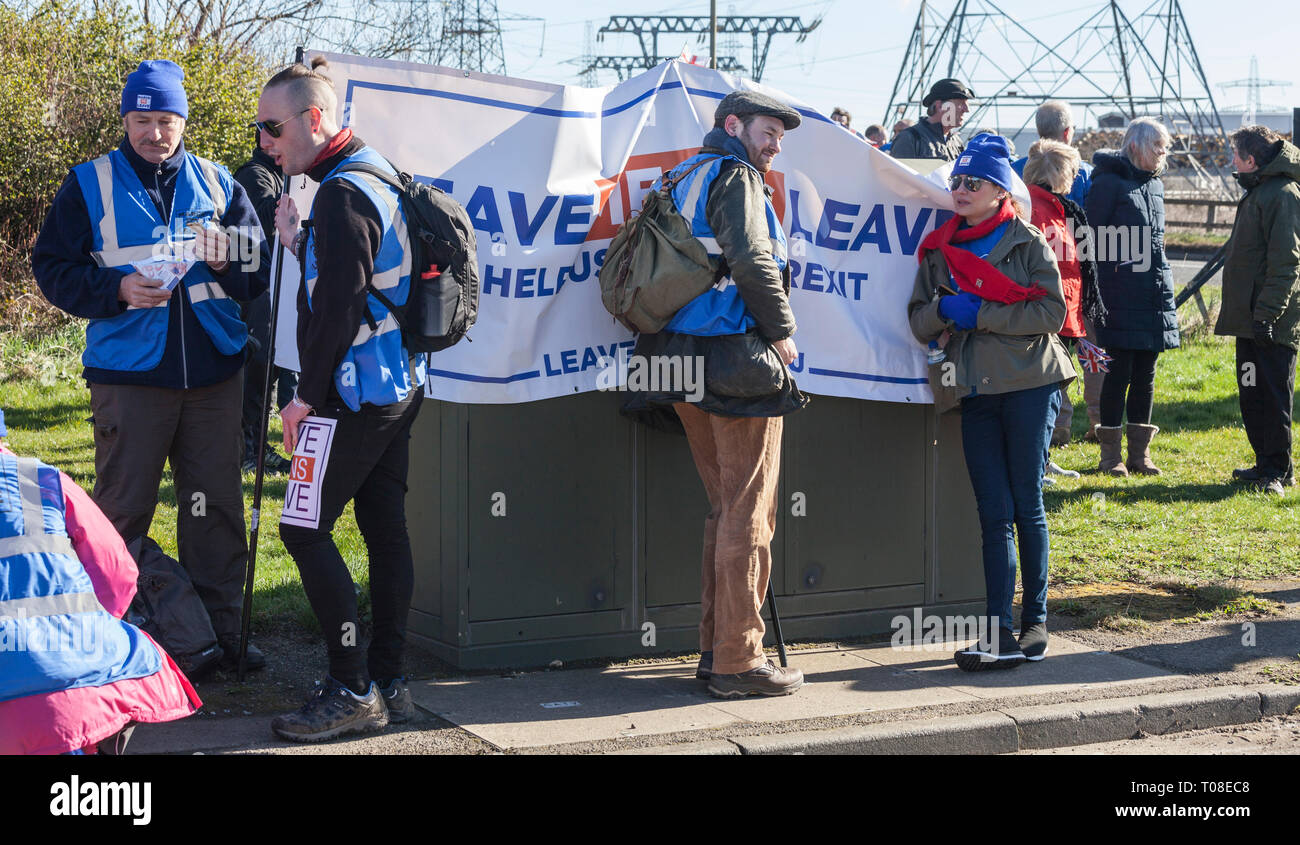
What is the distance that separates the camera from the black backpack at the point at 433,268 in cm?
438

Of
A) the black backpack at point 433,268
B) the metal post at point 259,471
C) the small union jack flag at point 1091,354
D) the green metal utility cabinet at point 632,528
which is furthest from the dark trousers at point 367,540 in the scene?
the small union jack flag at point 1091,354

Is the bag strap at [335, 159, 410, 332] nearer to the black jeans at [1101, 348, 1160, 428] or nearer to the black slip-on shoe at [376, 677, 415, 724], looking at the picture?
the black slip-on shoe at [376, 677, 415, 724]

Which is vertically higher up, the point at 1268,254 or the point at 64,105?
the point at 64,105

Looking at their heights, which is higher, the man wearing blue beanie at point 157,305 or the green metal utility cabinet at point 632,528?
the man wearing blue beanie at point 157,305

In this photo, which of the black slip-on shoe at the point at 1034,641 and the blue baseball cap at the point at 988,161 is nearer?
the blue baseball cap at the point at 988,161

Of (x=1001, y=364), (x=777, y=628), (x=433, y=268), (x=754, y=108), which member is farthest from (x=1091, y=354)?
(x=433, y=268)

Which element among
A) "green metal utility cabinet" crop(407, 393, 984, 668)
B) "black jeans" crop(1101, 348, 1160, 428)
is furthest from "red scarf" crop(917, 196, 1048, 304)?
"black jeans" crop(1101, 348, 1160, 428)

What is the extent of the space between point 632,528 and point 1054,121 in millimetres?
4631

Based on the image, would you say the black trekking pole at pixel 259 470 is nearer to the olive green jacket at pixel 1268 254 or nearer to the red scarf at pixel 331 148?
the red scarf at pixel 331 148

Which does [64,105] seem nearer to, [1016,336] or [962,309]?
[962,309]

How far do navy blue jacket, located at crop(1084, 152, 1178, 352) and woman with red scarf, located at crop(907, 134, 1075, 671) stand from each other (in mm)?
3332

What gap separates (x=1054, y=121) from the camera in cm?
858

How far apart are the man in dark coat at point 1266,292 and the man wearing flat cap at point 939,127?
5.90ft
